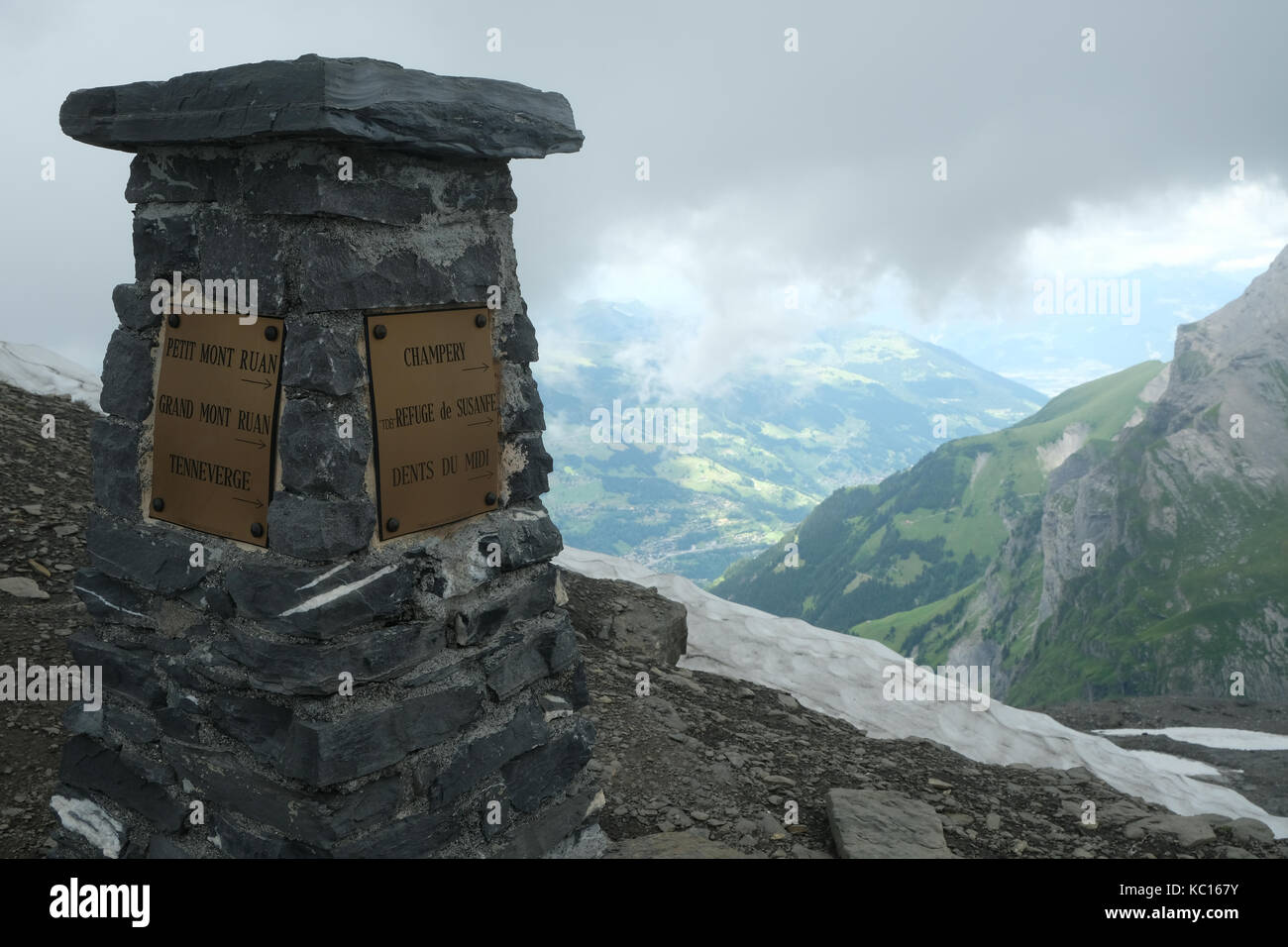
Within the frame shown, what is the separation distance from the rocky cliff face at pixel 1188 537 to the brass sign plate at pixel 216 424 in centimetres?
9334

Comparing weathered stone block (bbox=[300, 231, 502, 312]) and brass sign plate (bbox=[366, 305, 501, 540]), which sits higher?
weathered stone block (bbox=[300, 231, 502, 312])

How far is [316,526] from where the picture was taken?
15.4 feet

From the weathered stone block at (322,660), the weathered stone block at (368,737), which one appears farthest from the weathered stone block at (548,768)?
the weathered stone block at (322,660)

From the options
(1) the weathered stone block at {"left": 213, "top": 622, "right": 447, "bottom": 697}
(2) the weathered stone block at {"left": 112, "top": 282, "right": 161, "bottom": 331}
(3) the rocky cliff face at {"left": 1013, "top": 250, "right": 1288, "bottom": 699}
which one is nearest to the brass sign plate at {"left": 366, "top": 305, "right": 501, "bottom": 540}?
(1) the weathered stone block at {"left": 213, "top": 622, "right": 447, "bottom": 697}

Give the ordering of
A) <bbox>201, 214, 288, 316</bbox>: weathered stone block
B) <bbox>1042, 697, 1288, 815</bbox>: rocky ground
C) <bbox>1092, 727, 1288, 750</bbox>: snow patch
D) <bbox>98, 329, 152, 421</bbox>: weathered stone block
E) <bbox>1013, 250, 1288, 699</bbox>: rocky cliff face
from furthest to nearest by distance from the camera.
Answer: <bbox>1013, 250, 1288, 699</bbox>: rocky cliff face, <bbox>1092, 727, 1288, 750</bbox>: snow patch, <bbox>1042, 697, 1288, 815</bbox>: rocky ground, <bbox>98, 329, 152, 421</bbox>: weathered stone block, <bbox>201, 214, 288, 316</bbox>: weathered stone block

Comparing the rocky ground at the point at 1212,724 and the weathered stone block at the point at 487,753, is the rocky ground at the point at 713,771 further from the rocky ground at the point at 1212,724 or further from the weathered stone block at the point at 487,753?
the rocky ground at the point at 1212,724

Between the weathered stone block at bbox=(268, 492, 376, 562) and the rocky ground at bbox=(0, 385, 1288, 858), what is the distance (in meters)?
3.05

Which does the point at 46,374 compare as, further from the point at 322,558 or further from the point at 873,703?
the point at 873,703

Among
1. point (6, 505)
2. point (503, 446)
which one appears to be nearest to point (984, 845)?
point (503, 446)

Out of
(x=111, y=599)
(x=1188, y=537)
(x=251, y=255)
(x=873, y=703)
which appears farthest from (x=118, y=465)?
(x=1188, y=537)

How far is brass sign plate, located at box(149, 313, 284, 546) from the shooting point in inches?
194

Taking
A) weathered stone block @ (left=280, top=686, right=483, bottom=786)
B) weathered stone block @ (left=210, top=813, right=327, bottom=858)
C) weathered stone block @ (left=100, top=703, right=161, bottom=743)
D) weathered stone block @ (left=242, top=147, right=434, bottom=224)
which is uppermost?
weathered stone block @ (left=242, top=147, right=434, bottom=224)

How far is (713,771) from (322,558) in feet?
15.1

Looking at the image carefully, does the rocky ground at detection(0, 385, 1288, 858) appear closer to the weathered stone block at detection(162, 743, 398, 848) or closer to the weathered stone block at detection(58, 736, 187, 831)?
the weathered stone block at detection(58, 736, 187, 831)
